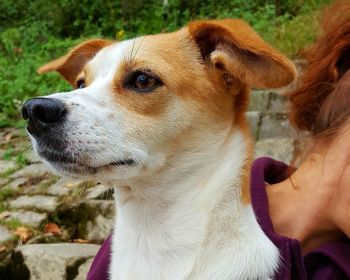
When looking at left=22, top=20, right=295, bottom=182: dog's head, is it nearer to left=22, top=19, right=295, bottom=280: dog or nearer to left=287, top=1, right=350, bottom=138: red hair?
left=22, top=19, right=295, bottom=280: dog

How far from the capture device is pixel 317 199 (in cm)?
Answer: 241

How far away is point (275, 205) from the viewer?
2482mm

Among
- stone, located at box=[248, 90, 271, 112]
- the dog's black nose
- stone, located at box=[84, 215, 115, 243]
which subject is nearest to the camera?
the dog's black nose

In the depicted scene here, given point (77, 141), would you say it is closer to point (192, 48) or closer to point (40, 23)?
point (192, 48)

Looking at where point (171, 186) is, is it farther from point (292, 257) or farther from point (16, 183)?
point (16, 183)

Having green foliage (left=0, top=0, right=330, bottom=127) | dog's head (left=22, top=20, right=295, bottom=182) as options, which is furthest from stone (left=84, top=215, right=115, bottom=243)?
green foliage (left=0, top=0, right=330, bottom=127)

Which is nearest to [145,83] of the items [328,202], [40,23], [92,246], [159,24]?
[328,202]

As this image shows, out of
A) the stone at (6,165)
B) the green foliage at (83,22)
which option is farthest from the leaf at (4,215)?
the green foliage at (83,22)

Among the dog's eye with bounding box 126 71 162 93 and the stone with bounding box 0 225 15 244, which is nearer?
the dog's eye with bounding box 126 71 162 93

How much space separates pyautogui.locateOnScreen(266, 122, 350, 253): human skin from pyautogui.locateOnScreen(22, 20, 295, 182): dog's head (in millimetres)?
440

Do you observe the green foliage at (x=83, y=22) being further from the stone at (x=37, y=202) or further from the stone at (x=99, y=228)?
the stone at (x=99, y=228)

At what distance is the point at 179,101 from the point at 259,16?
22.1ft

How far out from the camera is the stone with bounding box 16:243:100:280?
318 centimetres

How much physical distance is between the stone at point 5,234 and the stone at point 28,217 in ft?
0.39
